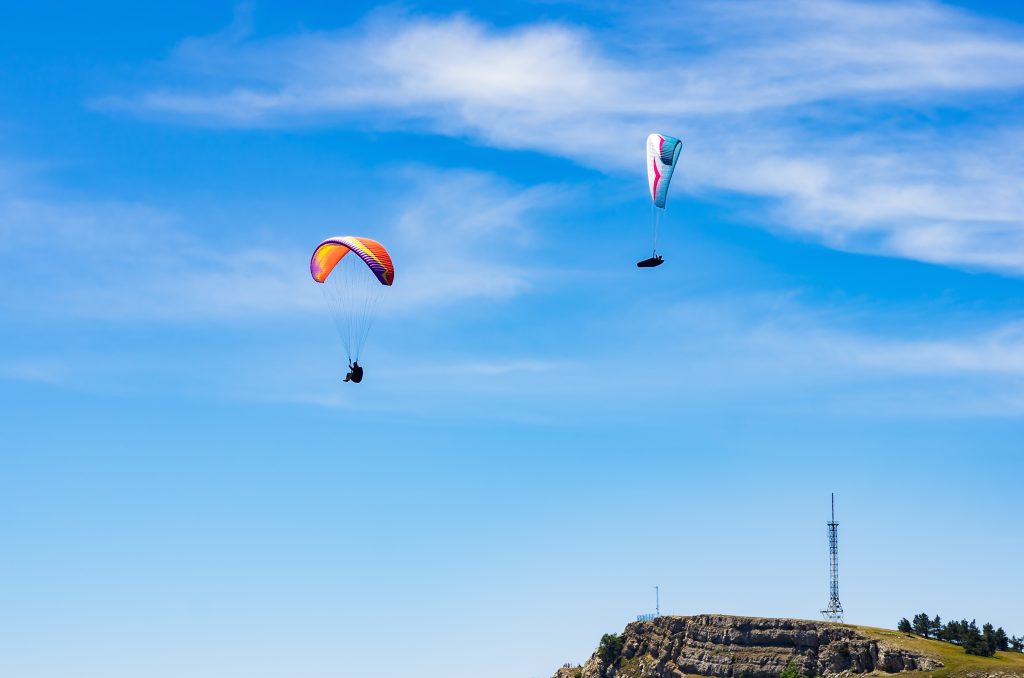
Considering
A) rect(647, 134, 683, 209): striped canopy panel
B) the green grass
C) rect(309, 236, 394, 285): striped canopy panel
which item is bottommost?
Answer: the green grass

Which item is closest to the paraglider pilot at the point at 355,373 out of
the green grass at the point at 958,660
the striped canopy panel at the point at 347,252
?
the striped canopy panel at the point at 347,252

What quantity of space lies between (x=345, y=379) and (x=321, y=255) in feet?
44.4

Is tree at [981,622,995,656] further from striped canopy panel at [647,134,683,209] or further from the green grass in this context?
striped canopy panel at [647,134,683,209]

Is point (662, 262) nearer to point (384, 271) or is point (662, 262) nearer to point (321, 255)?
point (384, 271)

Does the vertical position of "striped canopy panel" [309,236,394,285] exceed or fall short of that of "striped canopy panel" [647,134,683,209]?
it falls short

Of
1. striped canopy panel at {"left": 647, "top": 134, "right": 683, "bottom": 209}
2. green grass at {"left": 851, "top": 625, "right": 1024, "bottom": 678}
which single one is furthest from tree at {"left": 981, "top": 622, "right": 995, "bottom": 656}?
striped canopy panel at {"left": 647, "top": 134, "right": 683, "bottom": 209}

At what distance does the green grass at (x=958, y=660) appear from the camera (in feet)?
558

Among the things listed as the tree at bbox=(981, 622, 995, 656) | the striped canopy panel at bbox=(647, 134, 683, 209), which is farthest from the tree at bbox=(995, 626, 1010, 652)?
the striped canopy panel at bbox=(647, 134, 683, 209)

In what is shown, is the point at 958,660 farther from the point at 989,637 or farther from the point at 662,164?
the point at 662,164

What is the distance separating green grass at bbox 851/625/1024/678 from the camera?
558 feet

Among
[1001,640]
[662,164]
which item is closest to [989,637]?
[1001,640]

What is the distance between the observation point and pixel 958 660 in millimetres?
181875

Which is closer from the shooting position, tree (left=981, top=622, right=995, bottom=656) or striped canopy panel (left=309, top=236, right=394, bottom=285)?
striped canopy panel (left=309, top=236, right=394, bottom=285)

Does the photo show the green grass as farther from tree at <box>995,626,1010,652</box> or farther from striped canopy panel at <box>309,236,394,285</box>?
striped canopy panel at <box>309,236,394,285</box>
